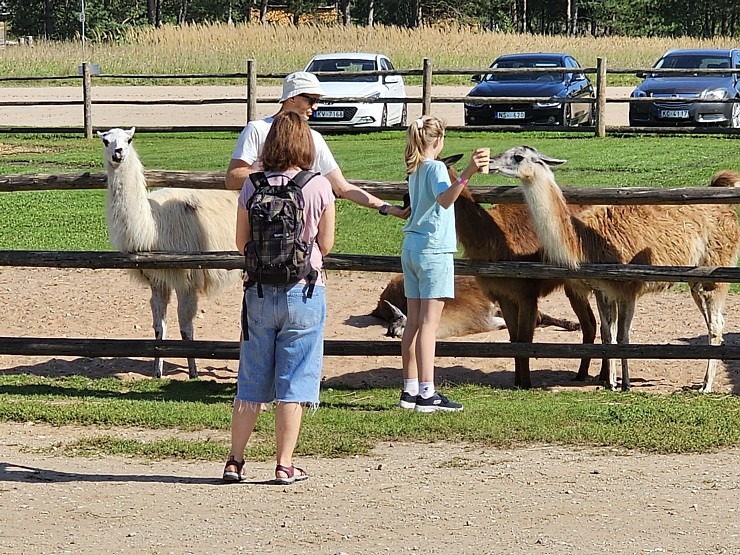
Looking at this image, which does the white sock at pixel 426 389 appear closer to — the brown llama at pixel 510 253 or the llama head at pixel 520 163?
the brown llama at pixel 510 253

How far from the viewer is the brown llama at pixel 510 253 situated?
8.50 metres

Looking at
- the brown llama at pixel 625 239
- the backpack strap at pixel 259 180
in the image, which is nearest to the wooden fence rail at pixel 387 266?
the brown llama at pixel 625 239

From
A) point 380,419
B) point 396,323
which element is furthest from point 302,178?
point 396,323

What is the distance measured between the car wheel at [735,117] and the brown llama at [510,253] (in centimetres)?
1390

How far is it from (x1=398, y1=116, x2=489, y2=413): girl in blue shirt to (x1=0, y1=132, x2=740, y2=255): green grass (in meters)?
5.52

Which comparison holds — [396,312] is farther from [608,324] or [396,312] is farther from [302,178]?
[302,178]

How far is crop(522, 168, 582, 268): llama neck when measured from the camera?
809 cm

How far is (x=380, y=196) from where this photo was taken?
8289 mm

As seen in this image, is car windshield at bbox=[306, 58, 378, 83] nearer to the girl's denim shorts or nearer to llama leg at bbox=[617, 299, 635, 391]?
llama leg at bbox=[617, 299, 635, 391]

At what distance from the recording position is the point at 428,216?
23.3 feet

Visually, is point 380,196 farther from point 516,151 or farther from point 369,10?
point 369,10

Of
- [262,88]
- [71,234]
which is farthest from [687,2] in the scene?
[71,234]

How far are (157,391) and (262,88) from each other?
30376 mm

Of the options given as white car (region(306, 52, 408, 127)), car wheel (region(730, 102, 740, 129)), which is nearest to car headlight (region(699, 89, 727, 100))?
car wheel (region(730, 102, 740, 129))
